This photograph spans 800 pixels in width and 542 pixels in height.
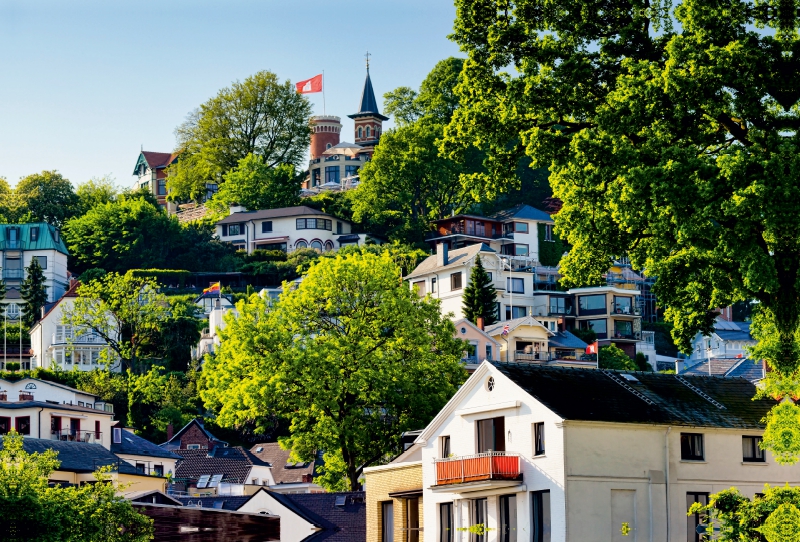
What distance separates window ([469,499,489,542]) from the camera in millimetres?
47594

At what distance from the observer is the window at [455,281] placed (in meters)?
124

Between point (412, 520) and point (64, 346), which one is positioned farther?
point (64, 346)

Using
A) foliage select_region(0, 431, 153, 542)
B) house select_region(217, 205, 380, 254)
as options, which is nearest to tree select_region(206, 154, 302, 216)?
house select_region(217, 205, 380, 254)

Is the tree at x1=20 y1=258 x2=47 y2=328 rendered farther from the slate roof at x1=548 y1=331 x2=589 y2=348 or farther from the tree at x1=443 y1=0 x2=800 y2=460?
the tree at x1=443 y1=0 x2=800 y2=460

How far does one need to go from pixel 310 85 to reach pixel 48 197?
113 ft

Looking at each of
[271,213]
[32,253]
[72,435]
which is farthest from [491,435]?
[271,213]

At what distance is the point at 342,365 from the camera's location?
211 ft

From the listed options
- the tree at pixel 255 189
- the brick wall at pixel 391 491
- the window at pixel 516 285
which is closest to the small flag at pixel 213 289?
the tree at pixel 255 189

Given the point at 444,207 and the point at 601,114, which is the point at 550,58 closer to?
the point at 601,114

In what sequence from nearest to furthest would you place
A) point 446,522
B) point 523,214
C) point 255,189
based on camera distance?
point 446,522 → point 523,214 → point 255,189

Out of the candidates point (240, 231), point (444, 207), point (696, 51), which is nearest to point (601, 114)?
point (696, 51)

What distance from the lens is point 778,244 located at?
125ft

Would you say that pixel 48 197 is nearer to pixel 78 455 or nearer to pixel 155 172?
pixel 155 172

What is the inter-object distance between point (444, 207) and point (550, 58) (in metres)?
110
